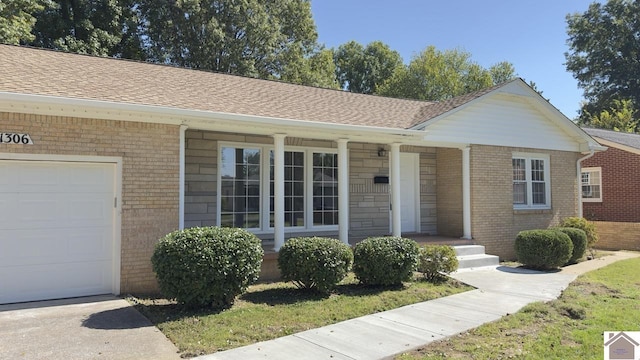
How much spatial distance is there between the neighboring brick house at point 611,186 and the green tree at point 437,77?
16.8m

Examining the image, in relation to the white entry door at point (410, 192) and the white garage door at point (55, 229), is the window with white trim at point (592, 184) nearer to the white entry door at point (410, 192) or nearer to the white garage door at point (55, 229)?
the white entry door at point (410, 192)

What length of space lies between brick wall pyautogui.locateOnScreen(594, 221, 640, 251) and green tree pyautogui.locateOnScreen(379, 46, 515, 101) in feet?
67.7

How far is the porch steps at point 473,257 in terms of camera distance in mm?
10891

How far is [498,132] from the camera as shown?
496 inches

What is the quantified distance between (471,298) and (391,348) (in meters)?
3.17

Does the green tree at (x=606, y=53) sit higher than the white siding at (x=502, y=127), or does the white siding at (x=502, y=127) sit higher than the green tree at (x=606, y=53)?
the green tree at (x=606, y=53)

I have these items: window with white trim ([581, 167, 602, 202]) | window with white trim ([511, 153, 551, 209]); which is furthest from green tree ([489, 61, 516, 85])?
window with white trim ([511, 153, 551, 209])

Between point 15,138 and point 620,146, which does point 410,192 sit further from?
point 620,146

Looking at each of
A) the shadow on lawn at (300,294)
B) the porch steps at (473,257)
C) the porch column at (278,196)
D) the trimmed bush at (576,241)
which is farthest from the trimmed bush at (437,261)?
the trimmed bush at (576,241)

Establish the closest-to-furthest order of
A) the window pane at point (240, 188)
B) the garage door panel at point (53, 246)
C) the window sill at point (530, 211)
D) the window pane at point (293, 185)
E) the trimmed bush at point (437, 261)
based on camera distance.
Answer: the garage door panel at point (53, 246)
the trimmed bush at point (437, 261)
the window pane at point (240, 188)
the window pane at point (293, 185)
the window sill at point (530, 211)

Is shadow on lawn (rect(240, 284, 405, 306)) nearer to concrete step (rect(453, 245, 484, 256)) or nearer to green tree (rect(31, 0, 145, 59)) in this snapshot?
concrete step (rect(453, 245, 484, 256))

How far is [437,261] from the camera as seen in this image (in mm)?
8961

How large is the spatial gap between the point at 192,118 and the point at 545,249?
8535 mm

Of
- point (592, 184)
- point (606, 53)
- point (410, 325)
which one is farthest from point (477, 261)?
point (606, 53)
